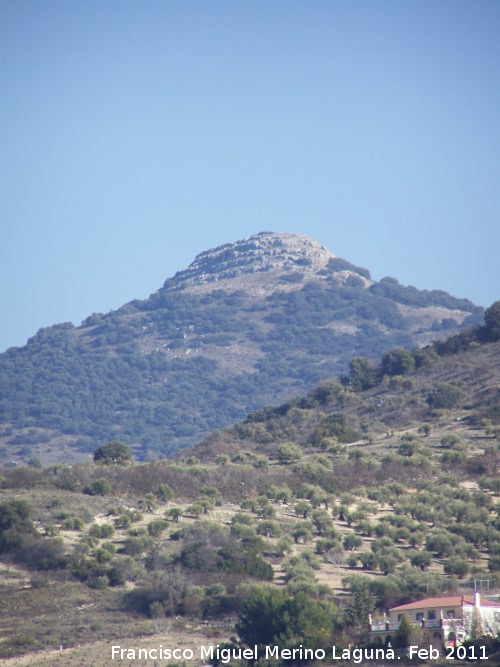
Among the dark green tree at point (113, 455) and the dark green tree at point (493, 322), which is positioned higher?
the dark green tree at point (493, 322)

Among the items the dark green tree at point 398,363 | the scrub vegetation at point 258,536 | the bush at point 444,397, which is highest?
the dark green tree at point 398,363

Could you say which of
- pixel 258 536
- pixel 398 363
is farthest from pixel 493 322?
pixel 258 536

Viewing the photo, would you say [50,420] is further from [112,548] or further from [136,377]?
[112,548]

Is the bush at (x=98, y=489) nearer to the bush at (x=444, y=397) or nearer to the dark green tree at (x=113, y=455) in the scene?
the dark green tree at (x=113, y=455)

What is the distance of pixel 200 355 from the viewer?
174625 millimetres

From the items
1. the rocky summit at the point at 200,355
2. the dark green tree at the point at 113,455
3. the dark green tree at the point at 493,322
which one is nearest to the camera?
the dark green tree at the point at 113,455

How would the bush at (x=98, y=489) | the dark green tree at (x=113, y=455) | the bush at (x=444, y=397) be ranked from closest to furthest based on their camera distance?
the bush at (x=98, y=489)
the dark green tree at (x=113, y=455)
the bush at (x=444, y=397)

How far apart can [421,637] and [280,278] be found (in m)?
171

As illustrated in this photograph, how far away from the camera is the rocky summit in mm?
152000

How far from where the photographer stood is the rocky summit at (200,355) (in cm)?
15200

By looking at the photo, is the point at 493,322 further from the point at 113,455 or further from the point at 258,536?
the point at 258,536

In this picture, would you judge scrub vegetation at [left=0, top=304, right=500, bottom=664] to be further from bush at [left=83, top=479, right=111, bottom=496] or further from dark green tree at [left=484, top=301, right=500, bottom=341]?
dark green tree at [left=484, top=301, right=500, bottom=341]

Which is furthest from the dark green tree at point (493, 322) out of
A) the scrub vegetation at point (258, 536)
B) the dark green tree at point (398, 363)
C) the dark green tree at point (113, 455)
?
the dark green tree at point (113, 455)

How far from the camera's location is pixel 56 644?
29656 mm
